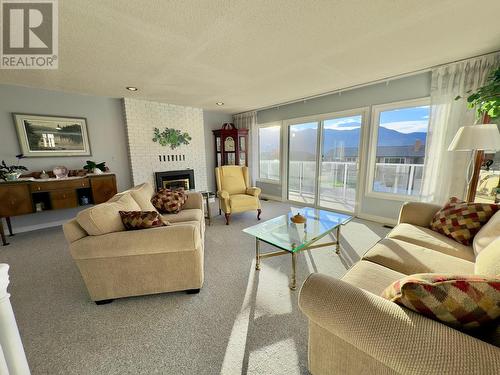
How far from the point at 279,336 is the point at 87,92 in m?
4.37

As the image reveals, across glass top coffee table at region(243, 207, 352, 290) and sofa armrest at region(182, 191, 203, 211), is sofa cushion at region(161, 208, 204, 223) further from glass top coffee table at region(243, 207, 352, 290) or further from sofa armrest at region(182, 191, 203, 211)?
glass top coffee table at region(243, 207, 352, 290)

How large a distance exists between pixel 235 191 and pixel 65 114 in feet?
10.3

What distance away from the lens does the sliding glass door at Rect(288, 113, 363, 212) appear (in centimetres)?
368

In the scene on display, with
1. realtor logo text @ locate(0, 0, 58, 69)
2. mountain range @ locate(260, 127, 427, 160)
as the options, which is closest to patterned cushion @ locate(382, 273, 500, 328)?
realtor logo text @ locate(0, 0, 58, 69)

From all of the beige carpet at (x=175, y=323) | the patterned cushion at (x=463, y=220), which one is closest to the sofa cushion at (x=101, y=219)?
the beige carpet at (x=175, y=323)

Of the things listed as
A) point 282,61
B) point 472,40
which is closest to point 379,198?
point 472,40

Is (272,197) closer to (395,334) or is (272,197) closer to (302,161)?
(302,161)

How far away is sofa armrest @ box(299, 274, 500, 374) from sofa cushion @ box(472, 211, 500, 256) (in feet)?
3.93

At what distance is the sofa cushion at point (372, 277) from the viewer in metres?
1.13

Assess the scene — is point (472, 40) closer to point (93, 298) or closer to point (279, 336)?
point (279, 336)

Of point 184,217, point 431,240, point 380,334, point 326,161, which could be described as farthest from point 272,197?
point 380,334

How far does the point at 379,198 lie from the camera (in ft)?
10.9

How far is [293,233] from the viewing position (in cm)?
207

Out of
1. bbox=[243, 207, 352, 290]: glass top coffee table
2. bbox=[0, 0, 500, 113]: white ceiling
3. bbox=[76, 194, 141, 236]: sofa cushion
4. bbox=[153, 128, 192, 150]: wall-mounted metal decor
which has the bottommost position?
bbox=[243, 207, 352, 290]: glass top coffee table
